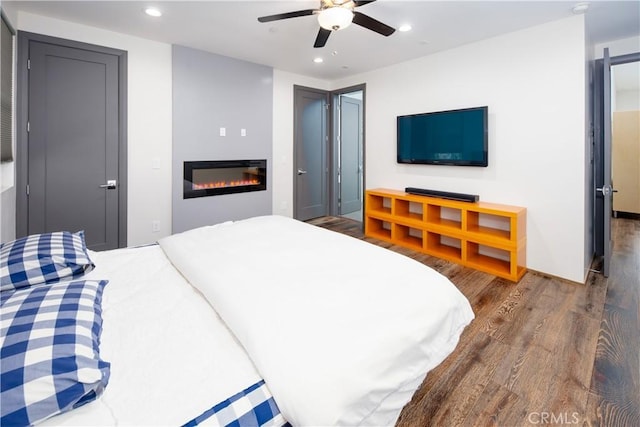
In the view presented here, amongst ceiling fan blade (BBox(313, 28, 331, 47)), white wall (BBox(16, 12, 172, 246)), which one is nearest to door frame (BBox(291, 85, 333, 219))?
white wall (BBox(16, 12, 172, 246))

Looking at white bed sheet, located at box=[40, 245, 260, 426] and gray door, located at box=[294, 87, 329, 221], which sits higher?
gray door, located at box=[294, 87, 329, 221]

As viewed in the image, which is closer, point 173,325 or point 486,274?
point 173,325

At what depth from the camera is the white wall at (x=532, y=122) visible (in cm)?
289

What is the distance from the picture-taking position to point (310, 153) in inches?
209

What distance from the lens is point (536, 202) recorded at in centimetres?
318

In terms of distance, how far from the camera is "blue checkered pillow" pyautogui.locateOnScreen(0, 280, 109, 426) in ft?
2.34

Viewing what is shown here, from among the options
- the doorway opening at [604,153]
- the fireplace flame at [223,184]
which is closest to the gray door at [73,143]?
the fireplace flame at [223,184]

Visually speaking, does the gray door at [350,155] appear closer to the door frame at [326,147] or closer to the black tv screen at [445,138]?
the door frame at [326,147]

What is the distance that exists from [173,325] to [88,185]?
2.94 meters

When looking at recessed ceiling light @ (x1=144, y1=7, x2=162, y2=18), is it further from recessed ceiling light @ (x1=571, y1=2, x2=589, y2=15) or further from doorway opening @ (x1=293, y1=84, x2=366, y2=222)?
recessed ceiling light @ (x1=571, y1=2, x2=589, y2=15)

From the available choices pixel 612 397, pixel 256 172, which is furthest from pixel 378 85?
pixel 612 397

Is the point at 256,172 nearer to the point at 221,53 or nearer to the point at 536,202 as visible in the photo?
the point at 221,53

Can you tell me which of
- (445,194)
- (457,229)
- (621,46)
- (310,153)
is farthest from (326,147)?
(621,46)

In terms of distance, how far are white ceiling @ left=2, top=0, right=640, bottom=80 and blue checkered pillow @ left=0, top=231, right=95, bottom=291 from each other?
2.23m
